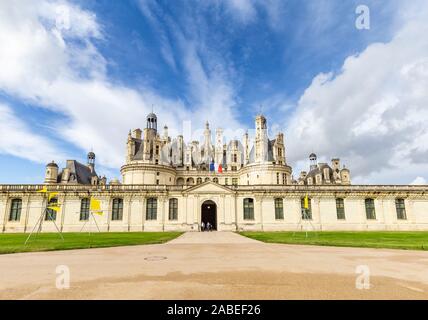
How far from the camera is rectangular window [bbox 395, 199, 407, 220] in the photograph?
41.0 metres

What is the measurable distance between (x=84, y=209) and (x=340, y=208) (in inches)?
1621

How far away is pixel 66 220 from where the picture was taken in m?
38.9

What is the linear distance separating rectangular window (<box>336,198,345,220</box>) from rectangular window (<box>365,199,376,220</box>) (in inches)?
155

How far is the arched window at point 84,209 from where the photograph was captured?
39.5 meters

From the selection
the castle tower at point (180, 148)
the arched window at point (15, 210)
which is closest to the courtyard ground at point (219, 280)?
the arched window at point (15, 210)

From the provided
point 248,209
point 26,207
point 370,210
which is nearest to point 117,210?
point 26,207

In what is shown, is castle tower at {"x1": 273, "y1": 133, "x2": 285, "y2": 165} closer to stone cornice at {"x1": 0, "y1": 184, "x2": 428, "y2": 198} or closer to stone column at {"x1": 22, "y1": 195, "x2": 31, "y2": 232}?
stone cornice at {"x1": 0, "y1": 184, "x2": 428, "y2": 198}

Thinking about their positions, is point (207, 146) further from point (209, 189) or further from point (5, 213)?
point (5, 213)

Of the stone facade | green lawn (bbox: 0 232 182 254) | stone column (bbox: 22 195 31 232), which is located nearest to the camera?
green lawn (bbox: 0 232 182 254)

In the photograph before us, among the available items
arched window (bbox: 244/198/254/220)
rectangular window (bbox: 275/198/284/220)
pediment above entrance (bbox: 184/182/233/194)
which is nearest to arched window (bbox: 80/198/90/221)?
pediment above entrance (bbox: 184/182/233/194)

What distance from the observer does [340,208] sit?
41156 mm
